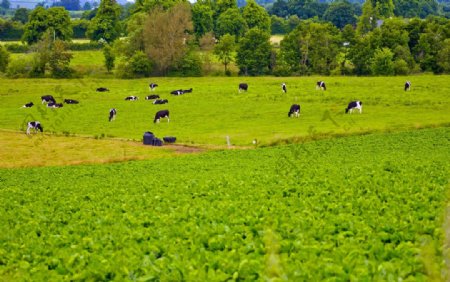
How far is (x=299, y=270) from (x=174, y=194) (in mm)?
11513

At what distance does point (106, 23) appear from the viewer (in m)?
128

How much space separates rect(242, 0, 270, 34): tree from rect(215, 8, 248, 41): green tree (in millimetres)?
3540

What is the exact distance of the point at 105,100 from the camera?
74.1 metres

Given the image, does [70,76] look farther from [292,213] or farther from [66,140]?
[292,213]

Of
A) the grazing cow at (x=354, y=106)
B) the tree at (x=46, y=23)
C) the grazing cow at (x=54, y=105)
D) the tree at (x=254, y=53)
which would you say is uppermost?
the tree at (x=46, y=23)

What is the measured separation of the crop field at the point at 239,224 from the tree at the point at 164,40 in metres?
75.0

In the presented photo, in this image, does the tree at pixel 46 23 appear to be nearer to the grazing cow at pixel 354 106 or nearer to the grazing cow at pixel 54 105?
the grazing cow at pixel 54 105

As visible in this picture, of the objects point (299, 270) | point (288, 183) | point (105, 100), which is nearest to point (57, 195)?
point (288, 183)

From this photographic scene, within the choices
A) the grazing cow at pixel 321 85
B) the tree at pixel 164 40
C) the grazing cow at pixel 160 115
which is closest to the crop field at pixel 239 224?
the grazing cow at pixel 160 115

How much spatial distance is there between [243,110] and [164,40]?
47.8 metres

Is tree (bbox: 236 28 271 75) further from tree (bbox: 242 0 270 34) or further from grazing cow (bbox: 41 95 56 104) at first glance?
grazing cow (bbox: 41 95 56 104)

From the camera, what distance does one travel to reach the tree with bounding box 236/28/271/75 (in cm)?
10562

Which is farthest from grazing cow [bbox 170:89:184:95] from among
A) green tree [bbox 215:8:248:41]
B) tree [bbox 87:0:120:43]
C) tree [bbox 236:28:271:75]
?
tree [bbox 87:0:120:43]

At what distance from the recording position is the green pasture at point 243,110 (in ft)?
158
